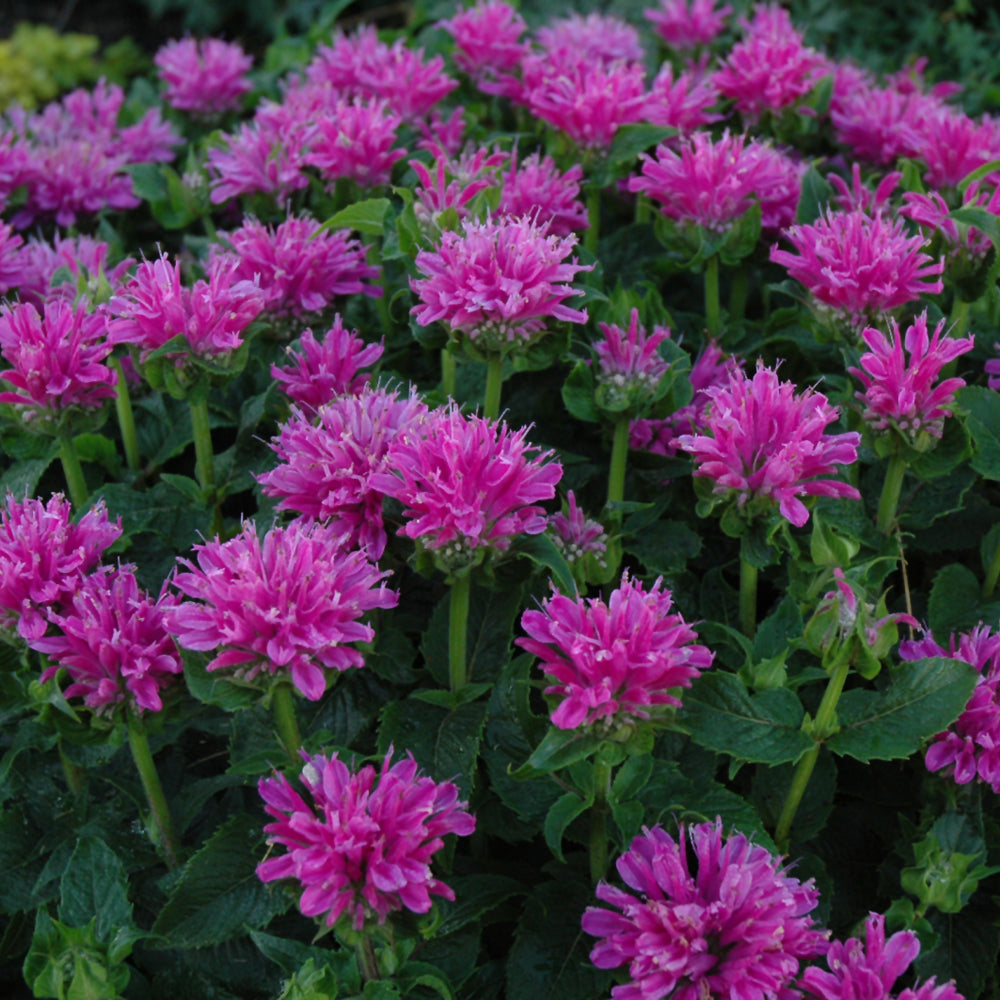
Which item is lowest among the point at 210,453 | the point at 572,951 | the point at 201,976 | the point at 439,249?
the point at 201,976

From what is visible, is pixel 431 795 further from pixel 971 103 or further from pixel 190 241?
pixel 971 103

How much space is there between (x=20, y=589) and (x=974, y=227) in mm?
1169

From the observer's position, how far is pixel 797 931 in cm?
102

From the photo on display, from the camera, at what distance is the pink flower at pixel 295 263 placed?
4.79 feet

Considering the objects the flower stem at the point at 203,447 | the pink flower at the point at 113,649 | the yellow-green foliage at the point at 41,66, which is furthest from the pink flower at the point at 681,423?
the yellow-green foliage at the point at 41,66

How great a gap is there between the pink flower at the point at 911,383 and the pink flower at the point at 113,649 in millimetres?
757

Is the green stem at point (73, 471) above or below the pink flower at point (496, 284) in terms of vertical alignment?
below

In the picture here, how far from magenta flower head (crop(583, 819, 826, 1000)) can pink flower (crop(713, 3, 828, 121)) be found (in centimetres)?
123

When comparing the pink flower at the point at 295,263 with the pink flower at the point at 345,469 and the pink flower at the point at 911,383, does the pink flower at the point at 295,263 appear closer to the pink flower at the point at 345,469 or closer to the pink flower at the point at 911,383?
the pink flower at the point at 345,469

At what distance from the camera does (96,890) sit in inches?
46.0

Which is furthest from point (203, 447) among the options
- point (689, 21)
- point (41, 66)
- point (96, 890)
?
point (41, 66)

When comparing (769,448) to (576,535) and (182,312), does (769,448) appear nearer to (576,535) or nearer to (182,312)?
(576,535)

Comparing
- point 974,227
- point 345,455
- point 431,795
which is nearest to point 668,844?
point 431,795

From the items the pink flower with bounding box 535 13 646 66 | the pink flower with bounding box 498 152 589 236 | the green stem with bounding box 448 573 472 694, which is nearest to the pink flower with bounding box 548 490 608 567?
the green stem with bounding box 448 573 472 694
